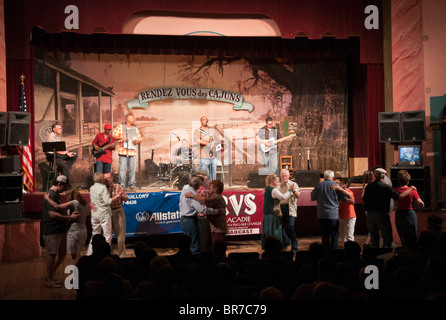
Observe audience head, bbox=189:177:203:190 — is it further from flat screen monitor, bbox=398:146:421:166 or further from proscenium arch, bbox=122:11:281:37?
proscenium arch, bbox=122:11:281:37

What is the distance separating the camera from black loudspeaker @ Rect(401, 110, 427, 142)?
33.7ft

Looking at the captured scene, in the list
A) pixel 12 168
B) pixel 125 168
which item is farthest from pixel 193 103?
pixel 12 168

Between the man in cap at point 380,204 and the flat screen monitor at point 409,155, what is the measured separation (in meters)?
2.35

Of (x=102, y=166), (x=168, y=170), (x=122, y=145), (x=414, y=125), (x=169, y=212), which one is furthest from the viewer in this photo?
(x=168, y=170)

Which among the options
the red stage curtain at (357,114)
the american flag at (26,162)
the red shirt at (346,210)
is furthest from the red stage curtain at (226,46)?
the red shirt at (346,210)

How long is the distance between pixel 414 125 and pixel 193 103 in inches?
260

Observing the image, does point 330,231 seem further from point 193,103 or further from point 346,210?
point 193,103

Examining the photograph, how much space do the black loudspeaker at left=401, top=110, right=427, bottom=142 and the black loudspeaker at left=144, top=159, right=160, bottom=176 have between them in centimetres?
686

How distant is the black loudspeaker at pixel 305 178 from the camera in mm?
12547

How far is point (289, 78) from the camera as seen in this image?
15.1 m

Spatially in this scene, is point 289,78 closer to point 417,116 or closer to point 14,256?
point 417,116

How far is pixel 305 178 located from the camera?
1262cm

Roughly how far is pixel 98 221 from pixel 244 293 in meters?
4.44
